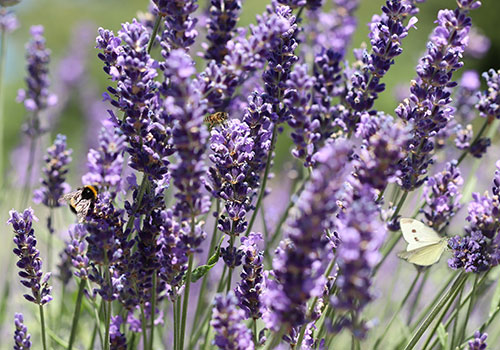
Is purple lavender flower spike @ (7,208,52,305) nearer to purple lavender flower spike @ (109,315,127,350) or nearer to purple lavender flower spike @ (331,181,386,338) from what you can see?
purple lavender flower spike @ (109,315,127,350)

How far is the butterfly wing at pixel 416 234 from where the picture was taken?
4.57ft

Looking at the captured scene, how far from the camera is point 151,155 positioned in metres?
1.28

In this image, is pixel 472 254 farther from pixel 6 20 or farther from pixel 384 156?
pixel 6 20

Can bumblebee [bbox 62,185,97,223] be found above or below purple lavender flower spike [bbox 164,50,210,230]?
above

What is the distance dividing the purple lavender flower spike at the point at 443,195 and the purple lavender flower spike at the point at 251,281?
1.99ft

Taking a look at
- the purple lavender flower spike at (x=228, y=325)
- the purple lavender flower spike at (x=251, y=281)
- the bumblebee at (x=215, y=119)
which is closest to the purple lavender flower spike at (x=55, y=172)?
the bumblebee at (x=215, y=119)

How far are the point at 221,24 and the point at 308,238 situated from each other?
38.1 inches

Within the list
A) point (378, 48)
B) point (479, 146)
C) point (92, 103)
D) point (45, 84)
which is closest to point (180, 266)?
point (378, 48)

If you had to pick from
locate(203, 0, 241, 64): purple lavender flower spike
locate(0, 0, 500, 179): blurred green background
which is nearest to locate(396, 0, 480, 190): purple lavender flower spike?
locate(203, 0, 241, 64): purple lavender flower spike

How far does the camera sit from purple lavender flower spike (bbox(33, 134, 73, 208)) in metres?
1.77

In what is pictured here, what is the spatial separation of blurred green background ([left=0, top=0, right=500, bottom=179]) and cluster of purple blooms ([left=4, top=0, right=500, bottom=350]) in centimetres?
638

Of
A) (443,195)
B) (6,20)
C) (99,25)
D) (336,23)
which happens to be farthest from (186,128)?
(99,25)

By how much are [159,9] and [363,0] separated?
9218mm

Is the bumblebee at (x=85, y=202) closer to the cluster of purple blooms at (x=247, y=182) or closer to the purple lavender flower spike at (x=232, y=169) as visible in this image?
the cluster of purple blooms at (x=247, y=182)
